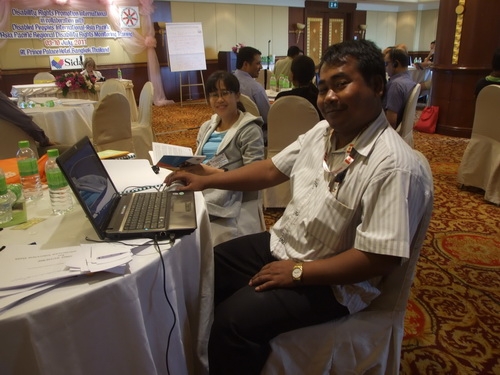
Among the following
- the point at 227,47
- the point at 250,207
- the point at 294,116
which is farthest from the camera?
the point at 227,47

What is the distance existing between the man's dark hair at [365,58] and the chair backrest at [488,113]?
8.49 ft

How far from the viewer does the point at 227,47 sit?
433 inches

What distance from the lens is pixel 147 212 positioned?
4.07 ft

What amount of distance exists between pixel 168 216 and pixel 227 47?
1059 centimetres

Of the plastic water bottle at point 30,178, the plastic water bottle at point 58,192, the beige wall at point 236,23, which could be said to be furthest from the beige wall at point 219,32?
the plastic water bottle at point 58,192

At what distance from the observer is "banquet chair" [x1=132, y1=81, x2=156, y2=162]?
454 centimetres

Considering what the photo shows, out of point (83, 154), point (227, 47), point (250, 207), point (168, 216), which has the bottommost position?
point (250, 207)

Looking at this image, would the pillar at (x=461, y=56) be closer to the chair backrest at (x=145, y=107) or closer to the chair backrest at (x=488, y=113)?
the chair backrest at (x=488, y=113)

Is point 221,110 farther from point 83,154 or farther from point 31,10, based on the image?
point 31,10

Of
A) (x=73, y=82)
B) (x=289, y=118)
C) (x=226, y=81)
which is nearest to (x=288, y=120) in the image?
(x=289, y=118)

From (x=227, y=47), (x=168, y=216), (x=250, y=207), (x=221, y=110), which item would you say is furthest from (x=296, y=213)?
(x=227, y=47)

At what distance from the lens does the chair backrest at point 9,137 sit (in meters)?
3.24

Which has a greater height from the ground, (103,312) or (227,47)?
(227,47)

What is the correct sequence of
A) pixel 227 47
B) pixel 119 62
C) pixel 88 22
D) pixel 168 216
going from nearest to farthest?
pixel 168 216, pixel 88 22, pixel 119 62, pixel 227 47
